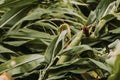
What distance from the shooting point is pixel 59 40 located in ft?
3.71

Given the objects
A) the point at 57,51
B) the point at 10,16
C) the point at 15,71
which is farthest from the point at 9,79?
the point at 10,16

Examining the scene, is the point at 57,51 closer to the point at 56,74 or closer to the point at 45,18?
the point at 56,74

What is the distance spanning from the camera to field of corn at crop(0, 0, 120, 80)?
104cm

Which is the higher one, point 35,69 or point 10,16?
point 10,16

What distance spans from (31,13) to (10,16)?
75 millimetres

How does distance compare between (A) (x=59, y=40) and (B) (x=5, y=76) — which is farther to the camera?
(A) (x=59, y=40)

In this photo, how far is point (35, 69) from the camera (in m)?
1.10

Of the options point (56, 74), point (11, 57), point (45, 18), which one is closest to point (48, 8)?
point (45, 18)

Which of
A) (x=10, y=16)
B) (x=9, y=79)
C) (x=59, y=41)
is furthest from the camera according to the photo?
(x=10, y=16)

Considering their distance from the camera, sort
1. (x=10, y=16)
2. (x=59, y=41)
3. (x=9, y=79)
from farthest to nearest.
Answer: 1. (x=10, y=16)
2. (x=59, y=41)
3. (x=9, y=79)

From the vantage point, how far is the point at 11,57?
1.19 metres

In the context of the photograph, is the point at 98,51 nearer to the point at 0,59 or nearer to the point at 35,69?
the point at 35,69

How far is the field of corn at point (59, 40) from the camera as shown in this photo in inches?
41.1

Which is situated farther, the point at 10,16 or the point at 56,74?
the point at 10,16
